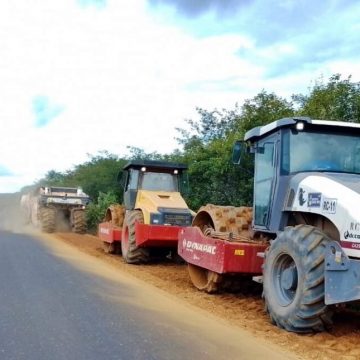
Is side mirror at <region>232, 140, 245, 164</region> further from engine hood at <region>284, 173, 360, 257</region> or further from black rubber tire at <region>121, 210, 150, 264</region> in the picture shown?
black rubber tire at <region>121, 210, 150, 264</region>

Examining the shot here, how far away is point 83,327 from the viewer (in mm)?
6164

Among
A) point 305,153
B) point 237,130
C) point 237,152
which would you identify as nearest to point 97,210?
point 237,130

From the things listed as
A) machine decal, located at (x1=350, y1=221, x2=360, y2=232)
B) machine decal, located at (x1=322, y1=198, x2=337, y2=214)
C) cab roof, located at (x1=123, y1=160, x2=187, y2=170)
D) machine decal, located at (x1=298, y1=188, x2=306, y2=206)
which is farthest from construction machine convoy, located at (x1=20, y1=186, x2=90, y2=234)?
machine decal, located at (x1=350, y1=221, x2=360, y2=232)

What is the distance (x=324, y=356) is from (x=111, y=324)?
2.37 meters

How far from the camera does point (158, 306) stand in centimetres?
758

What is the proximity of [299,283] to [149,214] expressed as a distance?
6.83 metres

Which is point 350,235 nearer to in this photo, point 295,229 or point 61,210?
point 295,229

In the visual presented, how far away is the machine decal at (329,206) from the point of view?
6086mm

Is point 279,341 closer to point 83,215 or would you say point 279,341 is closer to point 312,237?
point 312,237

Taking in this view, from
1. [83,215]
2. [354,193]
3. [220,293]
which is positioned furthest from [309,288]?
[83,215]

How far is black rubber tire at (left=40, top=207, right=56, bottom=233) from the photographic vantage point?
933 inches

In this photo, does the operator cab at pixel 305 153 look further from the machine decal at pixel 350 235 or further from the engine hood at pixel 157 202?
the engine hood at pixel 157 202

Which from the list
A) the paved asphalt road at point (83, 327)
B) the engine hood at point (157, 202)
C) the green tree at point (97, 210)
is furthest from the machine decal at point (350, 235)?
the green tree at point (97, 210)

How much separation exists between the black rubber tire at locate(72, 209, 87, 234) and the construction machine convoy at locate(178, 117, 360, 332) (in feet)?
49.0
